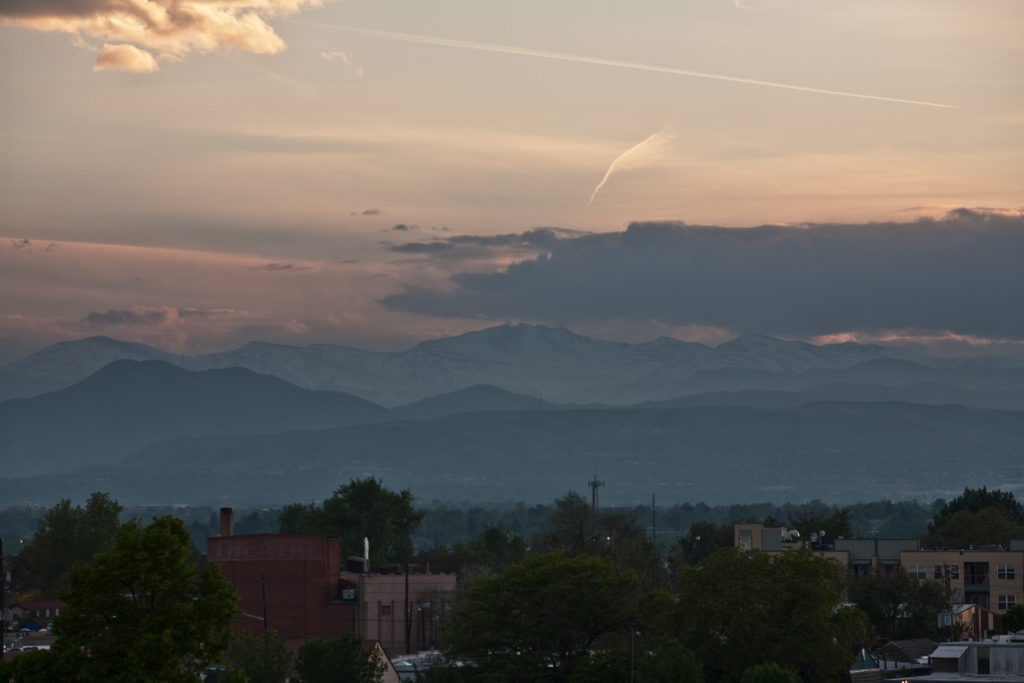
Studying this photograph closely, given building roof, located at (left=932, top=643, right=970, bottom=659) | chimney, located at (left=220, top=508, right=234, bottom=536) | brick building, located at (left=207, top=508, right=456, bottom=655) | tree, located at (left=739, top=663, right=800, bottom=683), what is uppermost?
chimney, located at (left=220, top=508, right=234, bottom=536)

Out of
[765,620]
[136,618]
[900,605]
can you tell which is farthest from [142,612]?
[900,605]

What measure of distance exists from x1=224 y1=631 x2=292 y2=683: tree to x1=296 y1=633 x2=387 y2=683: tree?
4.99 feet

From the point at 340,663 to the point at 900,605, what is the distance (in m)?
74.0

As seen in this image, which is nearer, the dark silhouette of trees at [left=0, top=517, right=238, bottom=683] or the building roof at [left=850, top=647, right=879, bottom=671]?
the dark silhouette of trees at [left=0, top=517, right=238, bottom=683]

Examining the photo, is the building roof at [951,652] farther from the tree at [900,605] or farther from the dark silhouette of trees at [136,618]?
the dark silhouette of trees at [136,618]

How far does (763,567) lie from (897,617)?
48488 mm

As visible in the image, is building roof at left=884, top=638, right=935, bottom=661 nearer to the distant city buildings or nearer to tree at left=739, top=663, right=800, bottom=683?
the distant city buildings

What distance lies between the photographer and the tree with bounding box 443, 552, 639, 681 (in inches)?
4146

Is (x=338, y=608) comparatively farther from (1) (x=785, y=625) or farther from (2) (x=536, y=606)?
(1) (x=785, y=625)

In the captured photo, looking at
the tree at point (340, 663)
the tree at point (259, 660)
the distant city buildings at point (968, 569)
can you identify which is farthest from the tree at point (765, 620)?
the distant city buildings at point (968, 569)

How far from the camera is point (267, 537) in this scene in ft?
460

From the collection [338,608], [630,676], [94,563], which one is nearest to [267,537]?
[338,608]

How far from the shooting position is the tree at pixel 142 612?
57.2 meters

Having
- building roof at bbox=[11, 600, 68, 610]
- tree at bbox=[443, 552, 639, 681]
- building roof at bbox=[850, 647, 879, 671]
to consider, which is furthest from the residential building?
building roof at bbox=[11, 600, 68, 610]
